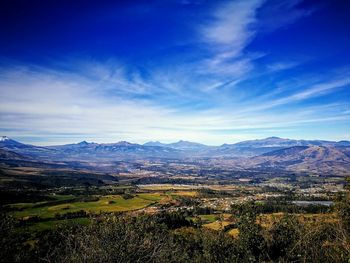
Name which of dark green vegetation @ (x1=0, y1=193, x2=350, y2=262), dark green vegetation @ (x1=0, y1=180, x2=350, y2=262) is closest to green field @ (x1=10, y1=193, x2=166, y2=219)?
dark green vegetation @ (x1=0, y1=180, x2=350, y2=262)

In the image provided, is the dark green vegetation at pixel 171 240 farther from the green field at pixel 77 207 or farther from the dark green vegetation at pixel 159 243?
the green field at pixel 77 207

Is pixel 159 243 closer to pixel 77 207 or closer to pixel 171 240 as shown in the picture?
pixel 171 240

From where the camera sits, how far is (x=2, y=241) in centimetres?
1416

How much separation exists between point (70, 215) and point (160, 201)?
4686 centimetres

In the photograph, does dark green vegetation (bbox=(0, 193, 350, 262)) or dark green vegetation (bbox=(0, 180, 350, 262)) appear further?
dark green vegetation (bbox=(0, 180, 350, 262))

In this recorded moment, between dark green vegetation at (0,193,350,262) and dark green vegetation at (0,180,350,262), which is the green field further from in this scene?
dark green vegetation at (0,193,350,262)

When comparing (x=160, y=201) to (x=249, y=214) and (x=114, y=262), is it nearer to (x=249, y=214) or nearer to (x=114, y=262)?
(x=249, y=214)

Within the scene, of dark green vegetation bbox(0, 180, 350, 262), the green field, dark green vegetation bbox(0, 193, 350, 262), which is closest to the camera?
dark green vegetation bbox(0, 193, 350, 262)

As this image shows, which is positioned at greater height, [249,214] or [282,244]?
[249,214]

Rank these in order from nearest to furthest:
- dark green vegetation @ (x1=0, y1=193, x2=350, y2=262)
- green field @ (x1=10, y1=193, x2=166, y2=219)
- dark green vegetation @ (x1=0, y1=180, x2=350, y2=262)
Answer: dark green vegetation @ (x1=0, y1=193, x2=350, y2=262) → dark green vegetation @ (x1=0, y1=180, x2=350, y2=262) → green field @ (x1=10, y1=193, x2=166, y2=219)

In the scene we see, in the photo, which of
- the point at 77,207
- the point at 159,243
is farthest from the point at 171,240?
the point at 77,207

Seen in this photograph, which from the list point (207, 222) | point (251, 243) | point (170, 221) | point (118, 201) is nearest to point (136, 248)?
point (251, 243)

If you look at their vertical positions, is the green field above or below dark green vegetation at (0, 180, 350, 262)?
below

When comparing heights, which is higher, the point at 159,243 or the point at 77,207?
the point at 159,243
